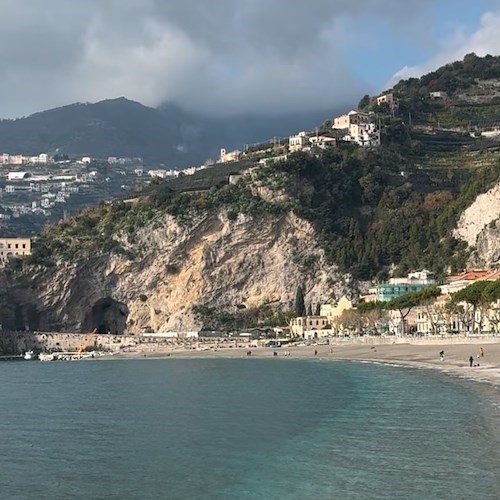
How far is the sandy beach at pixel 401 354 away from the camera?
41.0m

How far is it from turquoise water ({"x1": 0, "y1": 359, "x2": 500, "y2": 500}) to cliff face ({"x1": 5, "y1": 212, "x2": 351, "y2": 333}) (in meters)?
51.7

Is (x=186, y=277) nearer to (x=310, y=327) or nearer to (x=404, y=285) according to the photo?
(x=310, y=327)

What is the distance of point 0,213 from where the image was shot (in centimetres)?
18725

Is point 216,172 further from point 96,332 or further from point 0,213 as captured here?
point 0,213

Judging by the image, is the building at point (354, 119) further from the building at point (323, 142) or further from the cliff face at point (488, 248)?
the cliff face at point (488, 248)

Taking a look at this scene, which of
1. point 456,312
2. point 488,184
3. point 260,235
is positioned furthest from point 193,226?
point 456,312

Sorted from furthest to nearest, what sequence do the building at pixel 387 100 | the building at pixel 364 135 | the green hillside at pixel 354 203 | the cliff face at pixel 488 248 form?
the building at pixel 387 100, the building at pixel 364 135, the green hillside at pixel 354 203, the cliff face at pixel 488 248

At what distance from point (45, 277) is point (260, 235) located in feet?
86.2

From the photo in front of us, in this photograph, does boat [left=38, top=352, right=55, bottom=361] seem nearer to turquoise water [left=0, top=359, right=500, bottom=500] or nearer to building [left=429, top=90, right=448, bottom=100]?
turquoise water [left=0, top=359, right=500, bottom=500]

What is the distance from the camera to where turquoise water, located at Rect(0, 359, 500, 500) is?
16641mm

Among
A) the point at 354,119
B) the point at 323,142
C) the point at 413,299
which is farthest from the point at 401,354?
the point at 354,119

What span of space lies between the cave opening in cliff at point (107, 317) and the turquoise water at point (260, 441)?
59.5 metres

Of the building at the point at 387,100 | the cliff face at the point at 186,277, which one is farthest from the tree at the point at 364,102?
the cliff face at the point at 186,277

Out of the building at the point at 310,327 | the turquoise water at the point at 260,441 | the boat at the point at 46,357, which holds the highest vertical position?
the building at the point at 310,327
